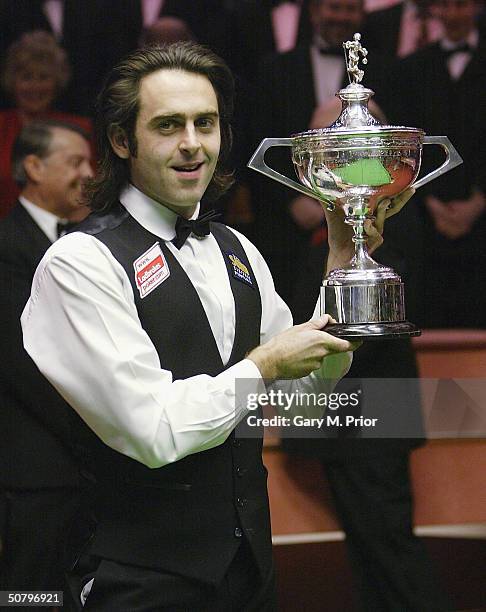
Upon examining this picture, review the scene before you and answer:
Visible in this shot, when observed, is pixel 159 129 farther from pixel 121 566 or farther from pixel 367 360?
pixel 367 360

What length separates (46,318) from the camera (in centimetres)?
202

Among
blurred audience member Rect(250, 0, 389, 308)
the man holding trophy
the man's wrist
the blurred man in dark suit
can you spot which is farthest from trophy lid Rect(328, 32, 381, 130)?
blurred audience member Rect(250, 0, 389, 308)

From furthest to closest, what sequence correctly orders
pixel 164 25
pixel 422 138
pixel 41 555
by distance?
pixel 164 25
pixel 41 555
pixel 422 138

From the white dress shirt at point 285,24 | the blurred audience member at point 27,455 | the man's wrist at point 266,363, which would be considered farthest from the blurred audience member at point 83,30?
the man's wrist at point 266,363

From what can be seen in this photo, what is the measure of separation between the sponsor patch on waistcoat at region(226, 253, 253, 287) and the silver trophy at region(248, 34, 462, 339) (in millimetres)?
159

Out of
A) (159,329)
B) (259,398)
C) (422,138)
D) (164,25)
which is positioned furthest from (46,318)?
(164,25)

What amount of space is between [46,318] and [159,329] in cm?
20

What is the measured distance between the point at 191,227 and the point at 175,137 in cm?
19

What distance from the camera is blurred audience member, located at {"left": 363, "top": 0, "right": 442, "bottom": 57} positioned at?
4328 millimetres

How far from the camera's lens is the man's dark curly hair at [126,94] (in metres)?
2.15

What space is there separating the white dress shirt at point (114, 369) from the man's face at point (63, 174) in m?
1.51

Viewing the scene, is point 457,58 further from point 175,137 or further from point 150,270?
point 150,270

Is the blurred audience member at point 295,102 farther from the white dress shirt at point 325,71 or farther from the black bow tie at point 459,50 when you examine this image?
the black bow tie at point 459,50

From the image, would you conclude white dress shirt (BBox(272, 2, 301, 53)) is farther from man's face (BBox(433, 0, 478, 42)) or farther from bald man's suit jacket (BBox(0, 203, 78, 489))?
bald man's suit jacket (BBox(0, 203, 78, 489))
